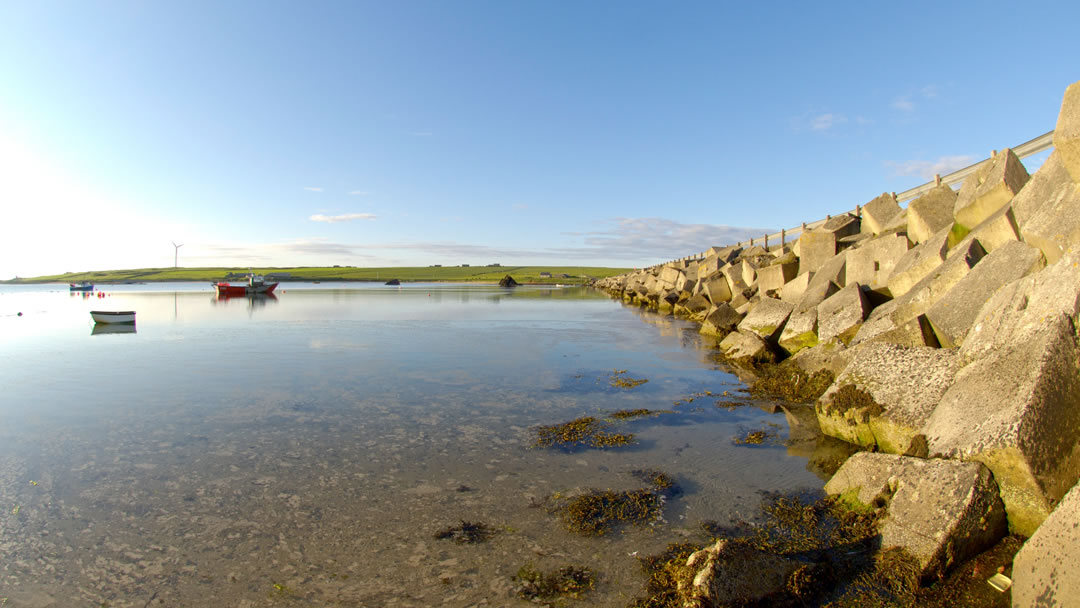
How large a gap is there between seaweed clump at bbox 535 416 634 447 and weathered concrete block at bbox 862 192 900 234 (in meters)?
10.9

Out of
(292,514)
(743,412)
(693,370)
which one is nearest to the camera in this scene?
(292,514)

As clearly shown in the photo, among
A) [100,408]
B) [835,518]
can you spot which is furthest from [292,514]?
[100,408]

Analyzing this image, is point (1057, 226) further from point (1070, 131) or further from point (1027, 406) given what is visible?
point (1027, 406)

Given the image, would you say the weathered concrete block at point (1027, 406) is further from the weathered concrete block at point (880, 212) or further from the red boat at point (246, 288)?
the red boat at point (246, 288)

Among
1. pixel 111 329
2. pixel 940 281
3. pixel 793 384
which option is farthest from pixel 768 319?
pixel 111 329

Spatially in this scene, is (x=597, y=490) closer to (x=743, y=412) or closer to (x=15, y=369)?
(x=743, y=412)

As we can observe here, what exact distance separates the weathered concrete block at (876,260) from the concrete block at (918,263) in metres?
0.36

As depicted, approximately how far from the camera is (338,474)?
231 inches

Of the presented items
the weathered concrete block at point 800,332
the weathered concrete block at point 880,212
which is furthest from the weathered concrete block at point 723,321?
the weathered concrete block at point 800,332

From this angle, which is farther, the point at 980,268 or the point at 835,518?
the point at 980,268

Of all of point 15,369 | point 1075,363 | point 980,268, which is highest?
point 980,268

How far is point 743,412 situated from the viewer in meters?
8.30

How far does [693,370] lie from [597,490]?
22.6 ft

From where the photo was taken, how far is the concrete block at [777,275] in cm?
1677
